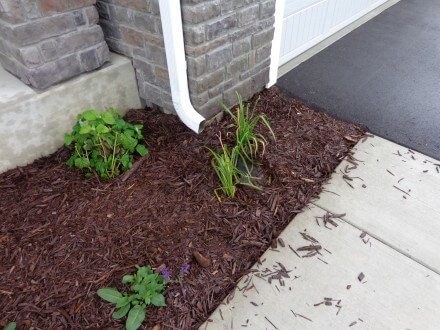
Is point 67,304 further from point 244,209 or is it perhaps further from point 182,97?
point 182,97

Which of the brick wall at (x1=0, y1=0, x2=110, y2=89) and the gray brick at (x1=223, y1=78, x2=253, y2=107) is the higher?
the brick wall at (x1=0, y1=0, x2=110, y2=89)

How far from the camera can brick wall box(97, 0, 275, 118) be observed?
1849mm

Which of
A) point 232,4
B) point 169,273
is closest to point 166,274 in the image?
point 169,273

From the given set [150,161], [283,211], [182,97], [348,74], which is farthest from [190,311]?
[348,74]

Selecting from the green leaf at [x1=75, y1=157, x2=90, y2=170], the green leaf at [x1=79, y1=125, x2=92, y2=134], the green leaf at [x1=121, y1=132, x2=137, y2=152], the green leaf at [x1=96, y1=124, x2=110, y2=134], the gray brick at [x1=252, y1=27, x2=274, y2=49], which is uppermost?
the gray brick at [x1=252, y1=27, x2=274, y2=49]

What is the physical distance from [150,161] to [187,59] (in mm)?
648

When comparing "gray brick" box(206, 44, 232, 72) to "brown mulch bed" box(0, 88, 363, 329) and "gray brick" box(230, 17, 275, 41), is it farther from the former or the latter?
"brown mulch bed" box(0, 88, 363, 329)

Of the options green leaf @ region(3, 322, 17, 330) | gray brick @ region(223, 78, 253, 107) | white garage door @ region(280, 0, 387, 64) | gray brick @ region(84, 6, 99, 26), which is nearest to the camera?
green leaf @ region(3, 322, 17, 330)

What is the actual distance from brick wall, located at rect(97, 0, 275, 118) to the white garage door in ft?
2.36

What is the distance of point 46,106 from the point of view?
1.90 meters

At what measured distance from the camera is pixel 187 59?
6.33 feet

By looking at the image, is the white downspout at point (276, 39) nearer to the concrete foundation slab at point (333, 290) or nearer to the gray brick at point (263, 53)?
the gray brick at point (263, 53)

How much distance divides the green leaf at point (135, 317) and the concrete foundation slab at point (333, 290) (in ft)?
0.88

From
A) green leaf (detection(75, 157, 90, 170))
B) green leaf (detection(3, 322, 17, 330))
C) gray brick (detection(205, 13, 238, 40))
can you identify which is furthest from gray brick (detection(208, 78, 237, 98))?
green leaf (detection(3, 322, 17, 330))
